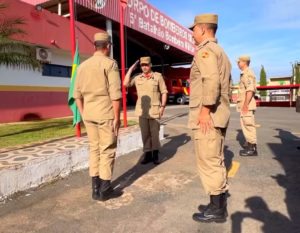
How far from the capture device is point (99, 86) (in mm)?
2838

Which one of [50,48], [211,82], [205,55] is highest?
[50,48]

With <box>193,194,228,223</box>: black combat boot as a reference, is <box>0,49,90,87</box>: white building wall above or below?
above

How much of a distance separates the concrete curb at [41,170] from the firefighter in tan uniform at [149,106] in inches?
41.9

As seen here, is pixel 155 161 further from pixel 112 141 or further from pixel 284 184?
pixel 284 184

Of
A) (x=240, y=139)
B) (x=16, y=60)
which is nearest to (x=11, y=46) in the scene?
(x=16, y=60)

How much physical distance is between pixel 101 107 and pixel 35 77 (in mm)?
8156

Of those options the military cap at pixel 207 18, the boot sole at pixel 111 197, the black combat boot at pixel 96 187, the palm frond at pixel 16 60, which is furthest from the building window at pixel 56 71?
the military cap at pixel 207 18

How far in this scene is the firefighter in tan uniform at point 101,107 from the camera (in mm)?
2826

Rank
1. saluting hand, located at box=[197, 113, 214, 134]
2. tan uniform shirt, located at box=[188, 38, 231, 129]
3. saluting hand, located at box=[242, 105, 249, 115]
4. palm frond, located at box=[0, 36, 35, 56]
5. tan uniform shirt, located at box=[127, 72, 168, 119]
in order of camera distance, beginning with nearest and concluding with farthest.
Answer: tan uniform shirt, located at box=[188, 38, 231, 129] → saluting hand, located at box=[197, 113, 214, 134] → tan uniform shirt, located at box=[127, 72, 168, 119] → saluting hand, located at box=[242, 105, 249, 115] → palm frond, located at box=[0, 36, 35, 56]

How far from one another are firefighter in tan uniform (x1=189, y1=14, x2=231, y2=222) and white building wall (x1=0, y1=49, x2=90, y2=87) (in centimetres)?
830

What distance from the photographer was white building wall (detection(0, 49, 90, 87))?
29.1 feet

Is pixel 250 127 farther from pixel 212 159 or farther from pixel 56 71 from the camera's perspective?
pixel 56 71

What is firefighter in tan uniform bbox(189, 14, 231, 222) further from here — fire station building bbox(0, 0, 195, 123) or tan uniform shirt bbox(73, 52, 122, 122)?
fire station building bbox(0, 0, 195, 123)

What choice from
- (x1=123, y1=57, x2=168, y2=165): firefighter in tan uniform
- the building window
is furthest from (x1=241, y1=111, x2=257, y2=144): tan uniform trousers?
the building window
